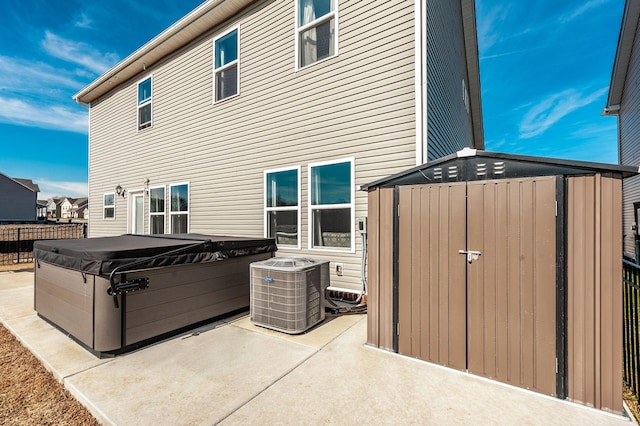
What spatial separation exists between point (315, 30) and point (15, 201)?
135 feet

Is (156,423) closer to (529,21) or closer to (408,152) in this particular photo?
(408,152)

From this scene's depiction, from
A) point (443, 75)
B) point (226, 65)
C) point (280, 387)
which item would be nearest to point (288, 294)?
point (280, 387)

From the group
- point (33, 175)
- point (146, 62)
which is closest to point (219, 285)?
point (146, 62)

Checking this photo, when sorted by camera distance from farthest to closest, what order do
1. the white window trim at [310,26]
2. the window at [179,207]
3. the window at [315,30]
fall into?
the window at [179,207] → the window at [315,30] → the white window trim at [310,26]

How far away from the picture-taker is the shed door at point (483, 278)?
231 cm

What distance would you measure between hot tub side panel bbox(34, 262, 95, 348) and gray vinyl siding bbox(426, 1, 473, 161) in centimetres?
458

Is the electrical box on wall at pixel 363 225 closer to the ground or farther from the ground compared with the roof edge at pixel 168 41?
closer to the ground

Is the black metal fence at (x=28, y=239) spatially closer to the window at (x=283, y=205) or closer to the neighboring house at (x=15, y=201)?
the window at (x=283, y=205)

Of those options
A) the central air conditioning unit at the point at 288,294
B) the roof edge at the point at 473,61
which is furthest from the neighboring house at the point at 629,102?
the central air conditioning unit at the point at 288,294

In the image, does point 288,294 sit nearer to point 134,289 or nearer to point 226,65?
point 134,289

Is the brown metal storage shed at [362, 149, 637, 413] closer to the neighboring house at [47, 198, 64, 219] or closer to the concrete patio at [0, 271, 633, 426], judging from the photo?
the concrete patio at [0, 271, 633, 426]

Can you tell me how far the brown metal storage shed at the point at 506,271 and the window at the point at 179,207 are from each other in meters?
5.74

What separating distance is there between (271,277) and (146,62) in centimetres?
801

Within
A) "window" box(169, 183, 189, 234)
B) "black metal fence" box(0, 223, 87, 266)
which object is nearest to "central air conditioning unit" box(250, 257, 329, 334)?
"window" box(169, 183, 189, 234)
